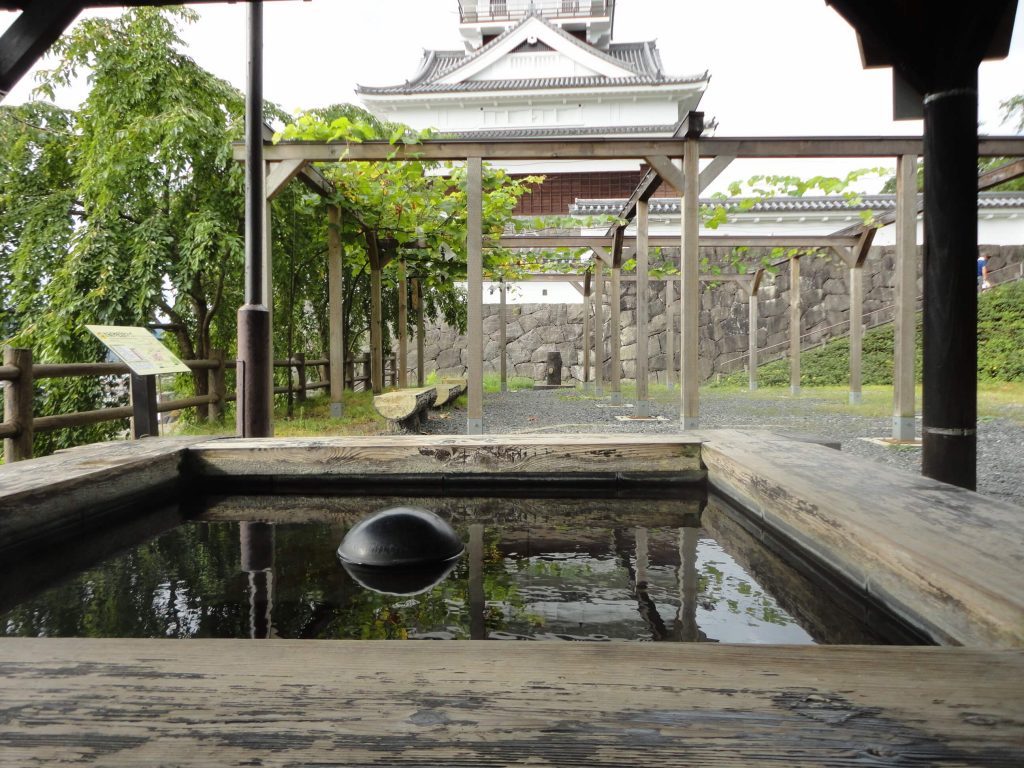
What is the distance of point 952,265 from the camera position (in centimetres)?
207

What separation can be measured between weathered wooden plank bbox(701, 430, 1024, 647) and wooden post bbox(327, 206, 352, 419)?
4.90 meters

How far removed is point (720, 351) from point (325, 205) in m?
12.1

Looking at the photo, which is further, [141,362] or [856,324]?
[856,324]

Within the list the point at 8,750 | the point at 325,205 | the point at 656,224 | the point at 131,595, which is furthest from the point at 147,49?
the point at 656,224

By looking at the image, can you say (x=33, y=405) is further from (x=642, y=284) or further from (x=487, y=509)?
(x=642, y=284)

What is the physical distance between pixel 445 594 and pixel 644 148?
13.5 feet

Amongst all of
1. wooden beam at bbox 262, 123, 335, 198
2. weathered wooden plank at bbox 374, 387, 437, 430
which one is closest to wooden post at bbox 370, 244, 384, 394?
wooden beam at bbox 262, 123, 335, 198

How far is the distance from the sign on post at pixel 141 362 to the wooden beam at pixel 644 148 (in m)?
2.10

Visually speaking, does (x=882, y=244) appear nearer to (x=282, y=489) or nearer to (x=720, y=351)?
(x=720, y=351)

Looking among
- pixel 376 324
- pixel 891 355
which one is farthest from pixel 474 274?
pixel 891 355

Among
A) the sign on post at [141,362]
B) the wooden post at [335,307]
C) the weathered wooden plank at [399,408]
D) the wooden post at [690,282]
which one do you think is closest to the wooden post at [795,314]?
the wooden post at [690,282]

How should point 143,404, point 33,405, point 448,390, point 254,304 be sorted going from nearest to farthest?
point 254,304 < point 143,404 < point 33,405 < point 448,390

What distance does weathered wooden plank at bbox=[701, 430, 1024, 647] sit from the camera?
3.44 ft

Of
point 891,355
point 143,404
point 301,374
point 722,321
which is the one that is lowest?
point 143,404
